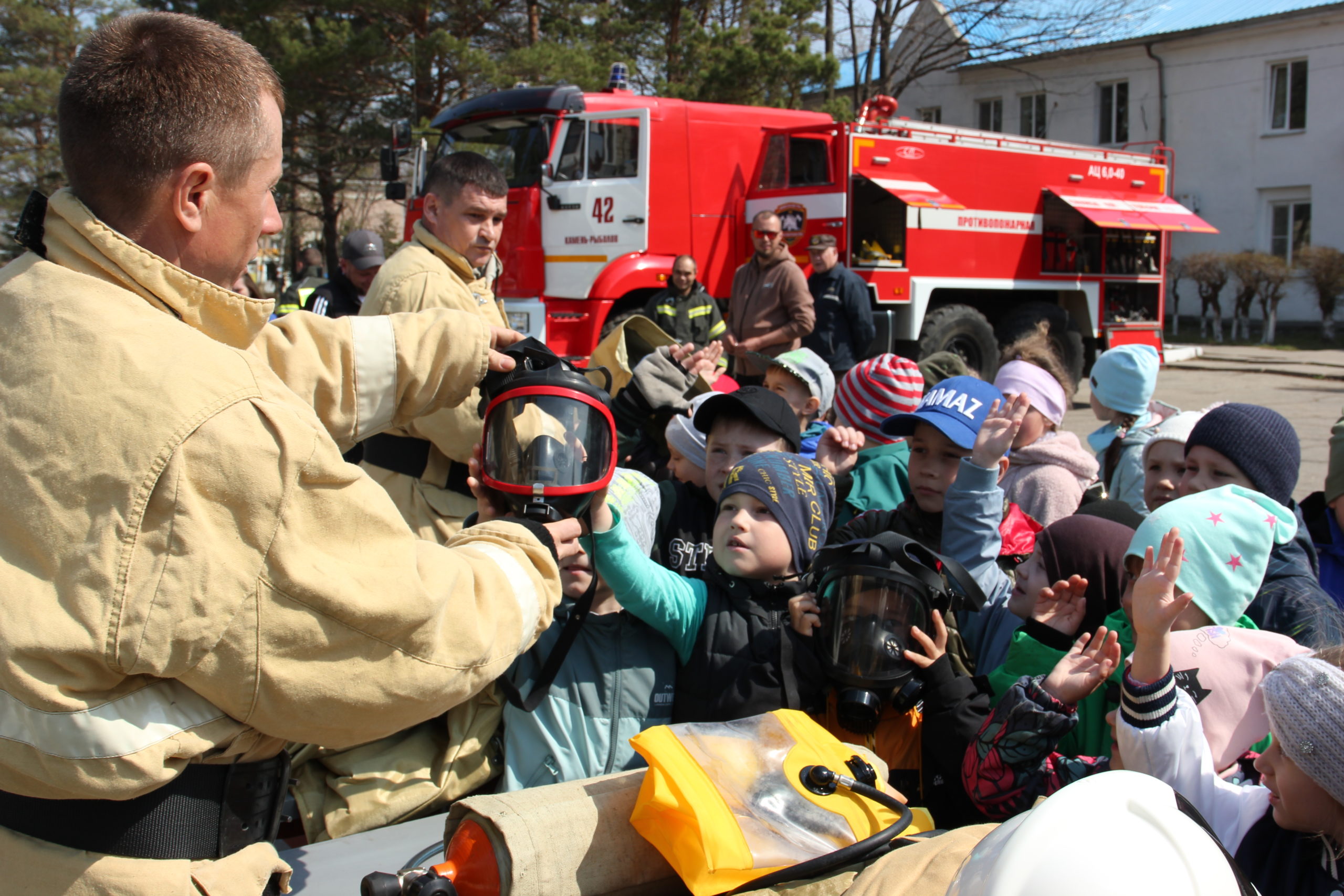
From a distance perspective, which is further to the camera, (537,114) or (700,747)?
(537,114)

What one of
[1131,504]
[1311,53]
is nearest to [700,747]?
[1131,504]

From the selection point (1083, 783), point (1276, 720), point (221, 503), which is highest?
point (221, 503)

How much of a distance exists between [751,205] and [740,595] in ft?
27.8

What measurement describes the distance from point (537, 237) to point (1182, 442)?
7.45 m

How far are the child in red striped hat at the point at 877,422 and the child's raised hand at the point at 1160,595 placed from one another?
68.5 inches

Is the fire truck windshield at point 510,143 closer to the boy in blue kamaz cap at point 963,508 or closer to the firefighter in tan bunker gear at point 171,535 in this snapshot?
the boy in blue kamaz cap at point 963,508

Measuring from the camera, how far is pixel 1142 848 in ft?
3.38

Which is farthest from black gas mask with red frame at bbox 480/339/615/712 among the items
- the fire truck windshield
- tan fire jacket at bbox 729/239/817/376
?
the fire truck windshield

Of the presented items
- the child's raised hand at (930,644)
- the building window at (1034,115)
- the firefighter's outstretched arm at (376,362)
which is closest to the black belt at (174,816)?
the firefighter's outstretched arm at (376,362)

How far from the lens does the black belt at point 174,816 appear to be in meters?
1.42

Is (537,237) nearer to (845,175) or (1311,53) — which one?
(845,175)

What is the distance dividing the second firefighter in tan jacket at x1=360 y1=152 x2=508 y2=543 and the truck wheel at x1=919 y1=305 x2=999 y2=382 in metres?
8.02

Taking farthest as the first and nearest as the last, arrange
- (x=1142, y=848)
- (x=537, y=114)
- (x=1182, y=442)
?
1. (x=537, y=114)
2. (x=1182, y=442)
3. (x=1142, y=848)

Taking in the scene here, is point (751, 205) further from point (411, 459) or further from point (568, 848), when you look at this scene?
point (568, 848)
